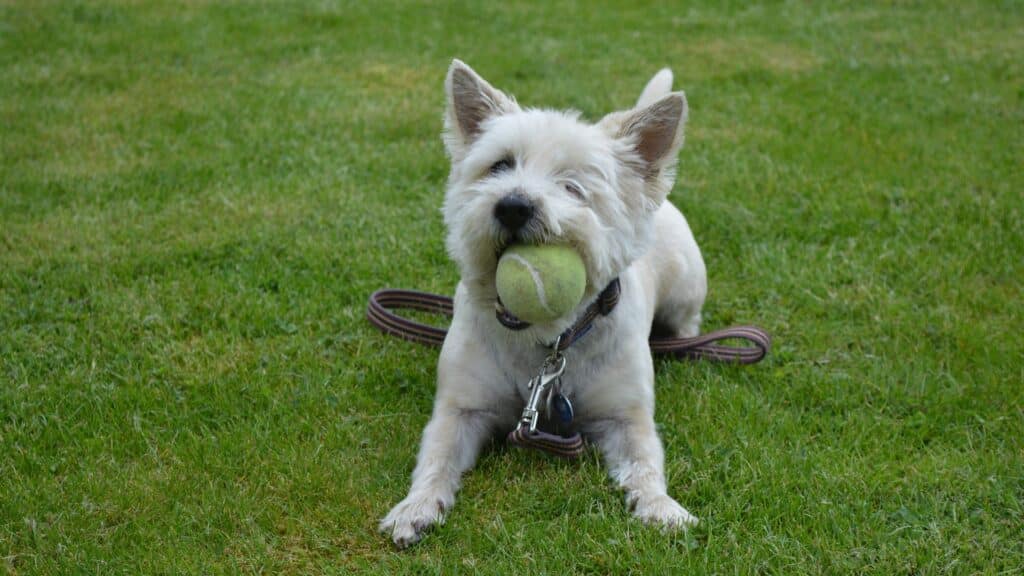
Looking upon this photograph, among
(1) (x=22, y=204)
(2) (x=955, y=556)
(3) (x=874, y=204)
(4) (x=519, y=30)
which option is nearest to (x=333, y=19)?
(4) (x=519, y=30)

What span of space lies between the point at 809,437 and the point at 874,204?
10.4 feet

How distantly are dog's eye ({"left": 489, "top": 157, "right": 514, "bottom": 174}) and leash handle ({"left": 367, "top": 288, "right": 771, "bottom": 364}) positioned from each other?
1374mm

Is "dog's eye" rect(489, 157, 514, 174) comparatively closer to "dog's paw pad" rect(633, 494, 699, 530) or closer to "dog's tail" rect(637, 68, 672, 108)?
"dog's paw pad" rect(633, 494, 699, 530)

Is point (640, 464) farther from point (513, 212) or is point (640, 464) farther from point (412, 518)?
point (513, 212)

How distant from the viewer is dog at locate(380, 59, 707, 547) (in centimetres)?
354

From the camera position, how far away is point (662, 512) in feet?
11.6

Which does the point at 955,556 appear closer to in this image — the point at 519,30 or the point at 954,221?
the point at 954,221

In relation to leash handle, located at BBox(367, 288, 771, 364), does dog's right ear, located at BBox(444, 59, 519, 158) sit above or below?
above

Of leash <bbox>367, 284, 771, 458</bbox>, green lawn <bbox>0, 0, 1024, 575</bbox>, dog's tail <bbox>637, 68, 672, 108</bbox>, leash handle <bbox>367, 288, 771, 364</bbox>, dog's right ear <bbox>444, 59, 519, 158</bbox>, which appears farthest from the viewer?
dog's tail <bbox>637, 68, 672, 108</bbox>

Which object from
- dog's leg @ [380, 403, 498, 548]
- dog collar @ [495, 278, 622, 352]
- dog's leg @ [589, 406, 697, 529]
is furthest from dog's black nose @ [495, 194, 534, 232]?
dog's leg @ [589, 406, 697, 529]

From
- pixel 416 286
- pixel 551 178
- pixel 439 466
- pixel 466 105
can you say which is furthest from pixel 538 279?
pixel 416 286

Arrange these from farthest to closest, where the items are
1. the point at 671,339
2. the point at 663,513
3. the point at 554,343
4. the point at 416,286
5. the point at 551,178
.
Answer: the point at 416,286
the point at 671,339
the point at 554,343
the point at 551,178
the point at 663,513

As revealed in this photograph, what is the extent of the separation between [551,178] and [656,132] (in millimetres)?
550

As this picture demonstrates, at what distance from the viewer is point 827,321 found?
17.7 feet
